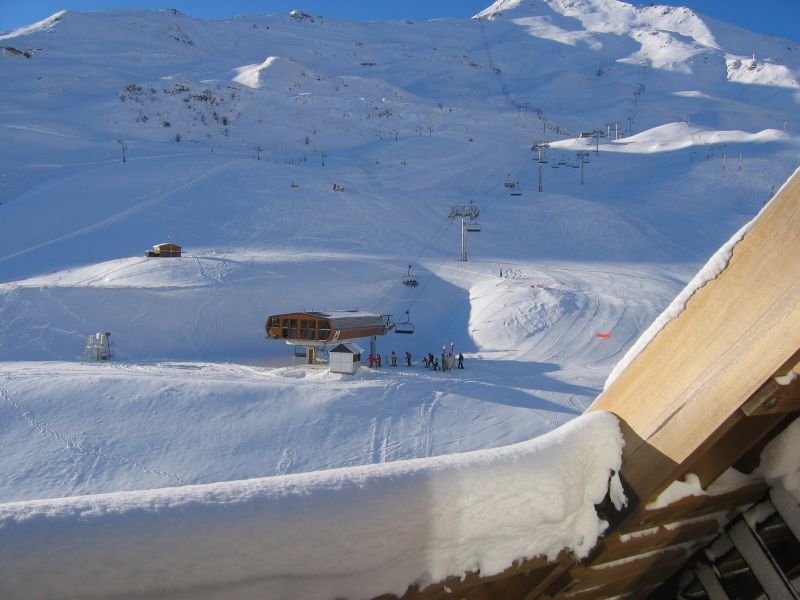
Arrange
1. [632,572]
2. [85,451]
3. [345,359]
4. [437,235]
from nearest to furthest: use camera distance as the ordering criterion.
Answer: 1. [632,572]
2. [85,451]
3. [345,359]
4. [437,235]

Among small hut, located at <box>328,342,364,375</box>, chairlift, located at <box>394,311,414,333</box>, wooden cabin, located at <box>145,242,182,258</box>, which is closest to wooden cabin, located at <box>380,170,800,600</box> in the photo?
small hut, located at <box>328,342,364,375</box>

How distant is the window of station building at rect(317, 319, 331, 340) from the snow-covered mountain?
6.42 ft

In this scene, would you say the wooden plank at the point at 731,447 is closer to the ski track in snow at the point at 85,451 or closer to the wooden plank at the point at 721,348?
the wooden plank at the point at 721,348

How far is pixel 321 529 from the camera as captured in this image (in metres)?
1.21

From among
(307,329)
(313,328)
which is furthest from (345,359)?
(307,329)

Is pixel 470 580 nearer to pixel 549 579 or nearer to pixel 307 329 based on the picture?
pixel 549 579

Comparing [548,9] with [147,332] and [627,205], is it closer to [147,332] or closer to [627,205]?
[627,205]

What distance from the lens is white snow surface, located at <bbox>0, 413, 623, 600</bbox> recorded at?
3.48ft

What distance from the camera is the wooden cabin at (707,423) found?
1348 millimetres

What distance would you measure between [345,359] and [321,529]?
604 inches

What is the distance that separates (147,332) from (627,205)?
31.0 meters

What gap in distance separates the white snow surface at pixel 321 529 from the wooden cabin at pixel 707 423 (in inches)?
2.4

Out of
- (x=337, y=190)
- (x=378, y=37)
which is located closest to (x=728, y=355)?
(x=337, y=190)

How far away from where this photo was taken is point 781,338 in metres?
1.31
